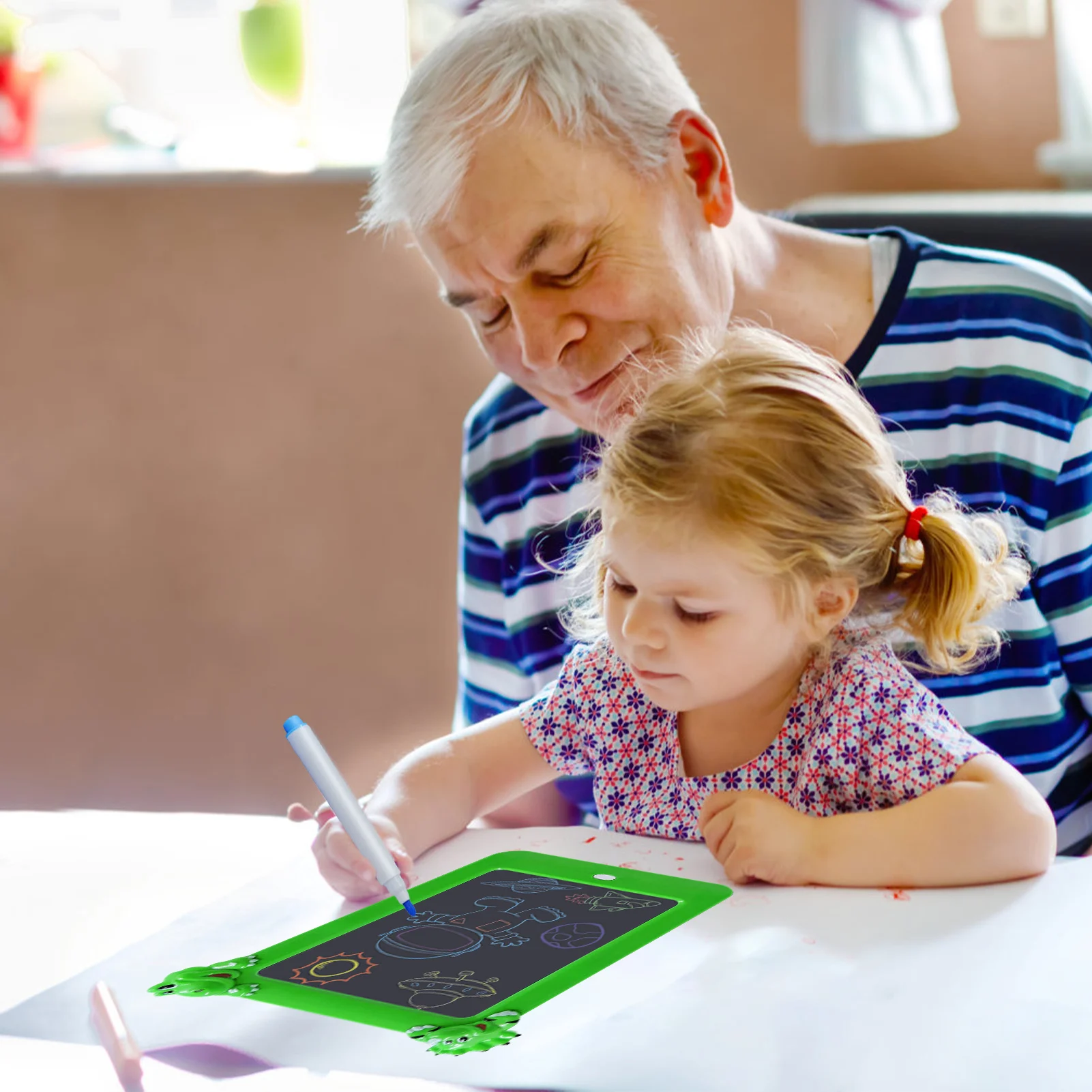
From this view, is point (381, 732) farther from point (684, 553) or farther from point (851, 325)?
point (684, 553)

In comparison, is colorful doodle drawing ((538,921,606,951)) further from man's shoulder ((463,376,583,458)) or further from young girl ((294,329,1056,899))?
man's shoulder ((463,376,583,458))

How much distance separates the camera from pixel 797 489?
0.93 metres

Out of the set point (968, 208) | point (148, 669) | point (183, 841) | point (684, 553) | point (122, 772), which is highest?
point (968, 208)

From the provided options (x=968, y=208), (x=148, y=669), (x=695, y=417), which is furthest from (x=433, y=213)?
(x=148, y=669)

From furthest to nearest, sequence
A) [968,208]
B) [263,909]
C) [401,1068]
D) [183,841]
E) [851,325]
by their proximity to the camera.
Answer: [968,208] < [851,325] < [183,841] < [263,909] < [401,1068]

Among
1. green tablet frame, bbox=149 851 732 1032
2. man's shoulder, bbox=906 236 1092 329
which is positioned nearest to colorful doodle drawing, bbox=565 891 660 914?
green tablet frame, bbox=149 851 732 1032

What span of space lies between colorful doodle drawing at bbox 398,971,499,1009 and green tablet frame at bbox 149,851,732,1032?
0.01m

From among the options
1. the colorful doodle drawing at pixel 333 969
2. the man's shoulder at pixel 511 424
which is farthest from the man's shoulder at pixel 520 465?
the colorful doodle drawing at pixel 333 969

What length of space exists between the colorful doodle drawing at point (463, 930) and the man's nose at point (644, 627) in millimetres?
181

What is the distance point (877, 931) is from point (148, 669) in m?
2.04

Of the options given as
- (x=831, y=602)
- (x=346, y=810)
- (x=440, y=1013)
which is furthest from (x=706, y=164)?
(x=440, y=1013)

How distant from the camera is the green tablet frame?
2.28 ft

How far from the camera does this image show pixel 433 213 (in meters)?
1.14

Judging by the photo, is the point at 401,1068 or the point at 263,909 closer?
the point at 401,1068
